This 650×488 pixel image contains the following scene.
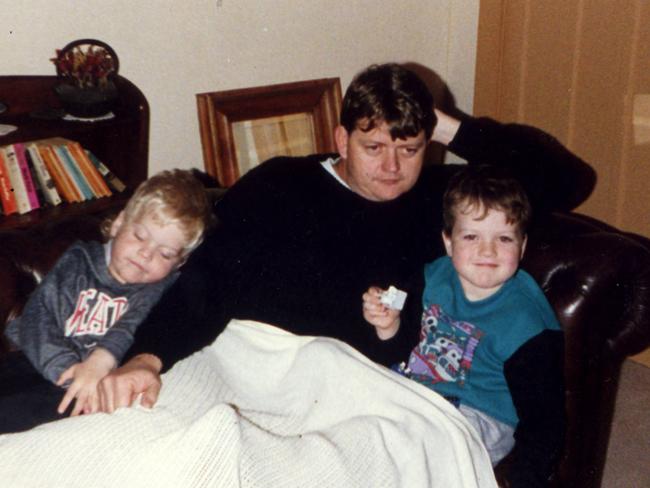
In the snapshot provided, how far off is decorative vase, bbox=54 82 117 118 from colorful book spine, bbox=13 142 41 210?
183 millimetres

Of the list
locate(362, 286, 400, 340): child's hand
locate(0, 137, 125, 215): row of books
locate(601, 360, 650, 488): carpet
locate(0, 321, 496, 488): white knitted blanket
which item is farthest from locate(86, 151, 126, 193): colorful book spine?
locate(601, 360, 650, 488): carpet

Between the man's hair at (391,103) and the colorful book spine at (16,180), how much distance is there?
1051 mm

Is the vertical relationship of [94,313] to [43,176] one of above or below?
below

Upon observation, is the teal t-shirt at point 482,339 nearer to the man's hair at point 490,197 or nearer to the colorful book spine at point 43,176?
the man's hair at point 490,197

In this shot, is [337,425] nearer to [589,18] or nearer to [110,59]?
[110,59]

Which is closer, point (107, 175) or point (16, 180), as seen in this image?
point (16, 180)

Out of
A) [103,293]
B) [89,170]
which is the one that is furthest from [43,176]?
[103,293]

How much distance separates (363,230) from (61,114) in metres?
1.11

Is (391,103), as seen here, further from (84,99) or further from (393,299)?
(84,99)

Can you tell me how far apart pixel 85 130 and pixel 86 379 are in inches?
39.6

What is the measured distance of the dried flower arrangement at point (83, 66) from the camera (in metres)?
2.26

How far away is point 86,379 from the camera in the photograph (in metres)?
1.50

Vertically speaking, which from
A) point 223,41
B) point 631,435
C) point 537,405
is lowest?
point 631,435

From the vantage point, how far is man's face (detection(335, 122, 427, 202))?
170 cm
